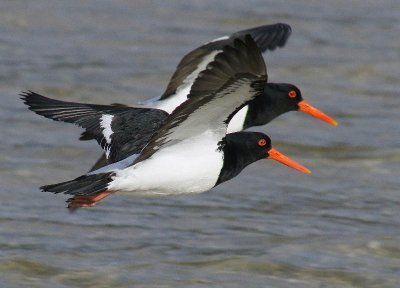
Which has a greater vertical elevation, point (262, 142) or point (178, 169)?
point (262, 142)

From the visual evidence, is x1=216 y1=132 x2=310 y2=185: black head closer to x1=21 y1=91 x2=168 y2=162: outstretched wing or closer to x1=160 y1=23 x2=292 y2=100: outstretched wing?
x1=21 y1=91 x2=168 y2=162: outstretched wing

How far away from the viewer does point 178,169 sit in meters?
7.54

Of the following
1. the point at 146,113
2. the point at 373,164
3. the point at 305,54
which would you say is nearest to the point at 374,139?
the point at 373,164

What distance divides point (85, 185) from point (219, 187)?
2806 millimetres

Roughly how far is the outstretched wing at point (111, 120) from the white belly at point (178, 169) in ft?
1.04

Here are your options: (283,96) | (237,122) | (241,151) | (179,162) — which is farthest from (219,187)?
(179,162)

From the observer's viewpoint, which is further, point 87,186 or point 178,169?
point 178,169

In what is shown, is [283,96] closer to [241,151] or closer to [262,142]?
[262,142]

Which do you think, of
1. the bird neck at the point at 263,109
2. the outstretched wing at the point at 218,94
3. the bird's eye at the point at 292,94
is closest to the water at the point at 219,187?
the bird neck at the point at 263,109

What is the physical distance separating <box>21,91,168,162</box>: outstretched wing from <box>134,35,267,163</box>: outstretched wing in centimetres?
40

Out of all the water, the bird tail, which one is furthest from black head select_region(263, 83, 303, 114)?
the bird tail

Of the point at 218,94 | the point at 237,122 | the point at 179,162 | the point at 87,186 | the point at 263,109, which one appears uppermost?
the point at 263,109

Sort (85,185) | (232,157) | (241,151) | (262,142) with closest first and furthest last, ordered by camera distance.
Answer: (85,185) < (232,157) < (241,151) < (262,142)

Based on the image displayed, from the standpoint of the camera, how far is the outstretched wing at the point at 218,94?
20.7 feet
